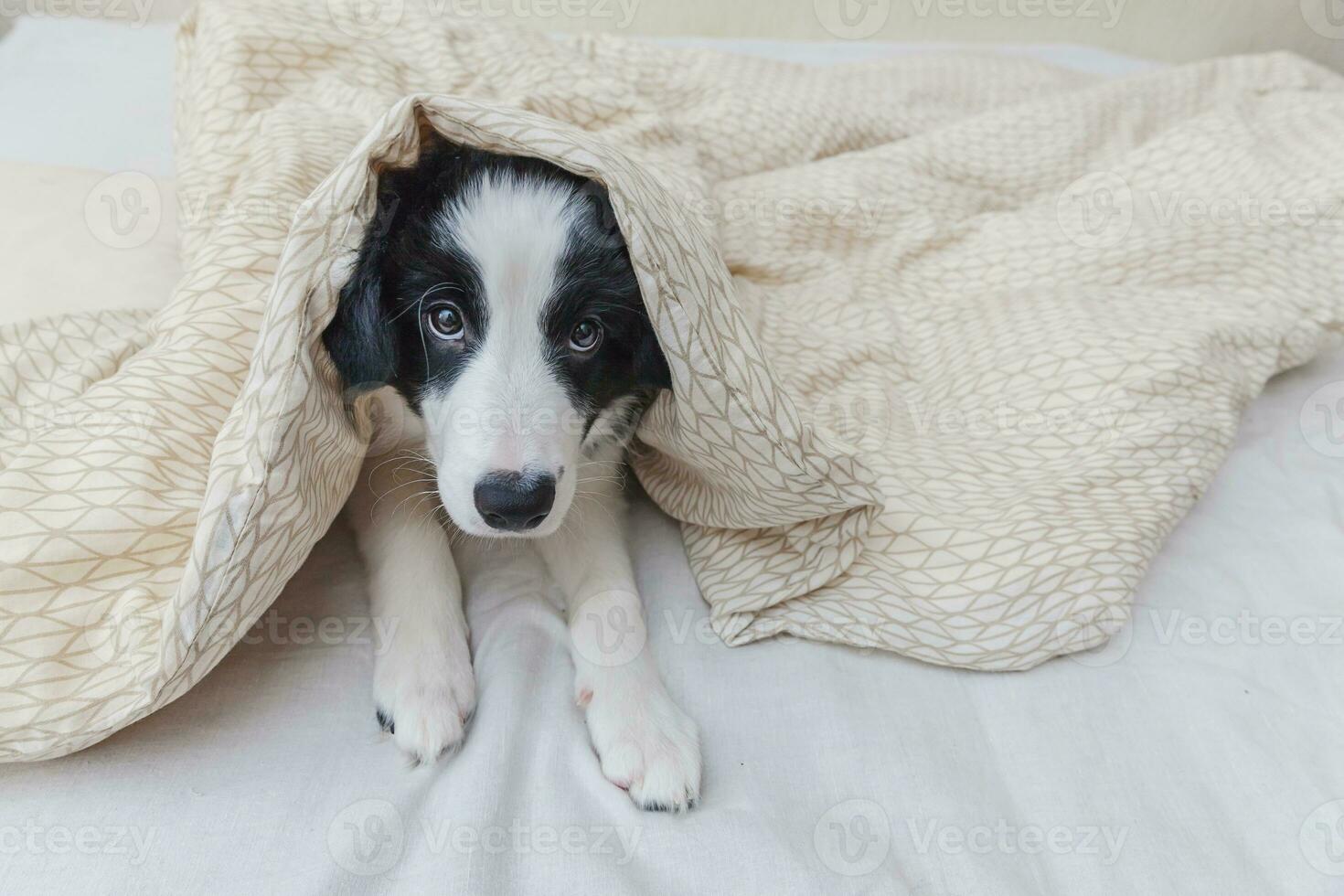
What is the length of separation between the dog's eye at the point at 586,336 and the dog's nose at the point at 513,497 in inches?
9.7

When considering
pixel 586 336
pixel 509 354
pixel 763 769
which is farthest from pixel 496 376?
pixel 763 769

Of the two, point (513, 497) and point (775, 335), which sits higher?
point (513, 497)

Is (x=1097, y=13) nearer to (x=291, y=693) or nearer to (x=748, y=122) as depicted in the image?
(x=748, y=122)

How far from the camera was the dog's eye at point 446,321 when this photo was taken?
1.23 m

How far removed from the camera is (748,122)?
7.11ft

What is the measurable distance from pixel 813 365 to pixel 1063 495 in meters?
0.52

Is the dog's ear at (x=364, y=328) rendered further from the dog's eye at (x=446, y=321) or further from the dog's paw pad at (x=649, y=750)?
the dog's paw pad at (x=649, y=750)

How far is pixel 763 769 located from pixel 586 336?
2.18 feet

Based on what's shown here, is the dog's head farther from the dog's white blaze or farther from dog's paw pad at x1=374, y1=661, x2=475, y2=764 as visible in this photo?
dog's paw pad at x1=374, y1=661, x2=475, y2=764

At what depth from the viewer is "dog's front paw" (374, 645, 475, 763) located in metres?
1.14

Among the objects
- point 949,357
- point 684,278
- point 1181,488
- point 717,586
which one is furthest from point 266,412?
point 1181,488

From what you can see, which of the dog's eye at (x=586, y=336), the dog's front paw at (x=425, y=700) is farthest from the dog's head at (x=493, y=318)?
the dog's front paw at (x=425, y=700)

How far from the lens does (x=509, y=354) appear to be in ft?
3.94

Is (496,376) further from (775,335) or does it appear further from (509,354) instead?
(775,335)
